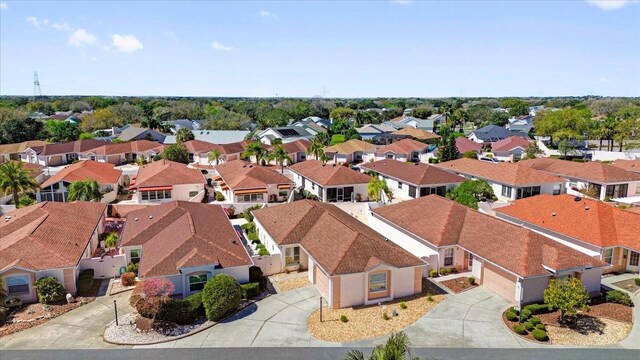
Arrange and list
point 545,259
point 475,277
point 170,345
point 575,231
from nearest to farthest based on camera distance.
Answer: point 170,345 < point 545,259 < point 475,277 < point 575,231

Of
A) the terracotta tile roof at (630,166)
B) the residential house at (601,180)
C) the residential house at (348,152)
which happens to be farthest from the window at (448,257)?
the residential house at (348,152)

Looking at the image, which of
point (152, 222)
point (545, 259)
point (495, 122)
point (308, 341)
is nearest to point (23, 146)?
point (152, 222)

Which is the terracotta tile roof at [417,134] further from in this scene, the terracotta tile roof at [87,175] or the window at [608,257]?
the window at [608,257]

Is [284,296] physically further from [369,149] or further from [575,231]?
[369,149]

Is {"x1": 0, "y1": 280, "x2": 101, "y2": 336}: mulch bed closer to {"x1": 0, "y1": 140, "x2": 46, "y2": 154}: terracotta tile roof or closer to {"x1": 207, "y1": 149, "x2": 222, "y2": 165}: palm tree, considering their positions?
{"x1": 207, "y1": 149, "x2": 222, "y2": 165}: palm tree

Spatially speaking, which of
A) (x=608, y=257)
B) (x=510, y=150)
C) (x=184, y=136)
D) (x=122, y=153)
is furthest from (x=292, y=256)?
(x=184, y=136)

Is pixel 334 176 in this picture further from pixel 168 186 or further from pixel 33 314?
pixel 33 314
